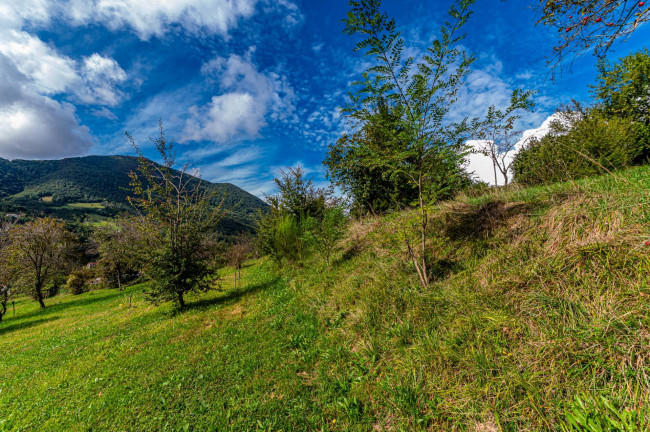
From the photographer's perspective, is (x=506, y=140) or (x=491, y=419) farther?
(x=506, y=140)

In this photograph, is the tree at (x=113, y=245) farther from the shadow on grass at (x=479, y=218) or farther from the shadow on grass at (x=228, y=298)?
the shadow on grass at (x=479, y=218)

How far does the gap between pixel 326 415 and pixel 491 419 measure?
76.1 inches

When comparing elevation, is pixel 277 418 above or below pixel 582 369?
below

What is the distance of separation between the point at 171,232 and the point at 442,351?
987 centimetres

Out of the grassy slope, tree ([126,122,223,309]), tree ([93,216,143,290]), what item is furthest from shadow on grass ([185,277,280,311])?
tree ([93,216,143,290])

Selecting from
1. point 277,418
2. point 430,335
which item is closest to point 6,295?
point 277,418

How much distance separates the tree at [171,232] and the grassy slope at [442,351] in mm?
2583

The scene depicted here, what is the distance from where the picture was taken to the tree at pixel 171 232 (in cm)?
834

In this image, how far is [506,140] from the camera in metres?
23.3

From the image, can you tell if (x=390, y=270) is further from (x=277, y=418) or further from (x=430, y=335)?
(x=277, y=418)

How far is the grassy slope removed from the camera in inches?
78.0

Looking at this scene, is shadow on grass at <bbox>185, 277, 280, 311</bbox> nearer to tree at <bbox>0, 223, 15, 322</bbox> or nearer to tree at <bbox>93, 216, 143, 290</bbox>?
tree at <bbox>93, 216, 143, 290</bbox>

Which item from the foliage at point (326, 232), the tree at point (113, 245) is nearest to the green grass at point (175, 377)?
the foliage at point (326, 232)

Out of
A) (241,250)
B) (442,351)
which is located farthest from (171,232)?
(241,250)
